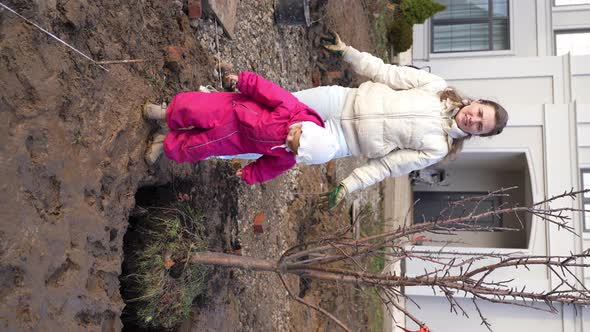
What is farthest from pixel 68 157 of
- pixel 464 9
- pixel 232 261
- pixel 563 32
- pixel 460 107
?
pixel 464 9

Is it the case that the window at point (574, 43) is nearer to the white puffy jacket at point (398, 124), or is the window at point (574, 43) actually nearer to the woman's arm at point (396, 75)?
the woman's arm at point (396, 75)

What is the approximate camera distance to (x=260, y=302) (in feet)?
17.5

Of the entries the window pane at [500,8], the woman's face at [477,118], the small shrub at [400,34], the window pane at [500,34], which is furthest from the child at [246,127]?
the window pane at [500,8]

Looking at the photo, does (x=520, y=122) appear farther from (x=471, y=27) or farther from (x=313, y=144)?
(x=313, y=144)

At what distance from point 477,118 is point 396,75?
2.48 feet

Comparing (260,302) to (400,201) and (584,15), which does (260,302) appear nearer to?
(400,201)

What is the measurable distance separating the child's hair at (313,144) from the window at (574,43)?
9377mm

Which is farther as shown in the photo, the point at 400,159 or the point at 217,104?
the point at 400,159

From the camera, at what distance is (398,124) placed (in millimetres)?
3865

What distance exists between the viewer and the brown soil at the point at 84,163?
7.80 feet

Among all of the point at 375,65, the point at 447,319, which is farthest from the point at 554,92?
the point at 375,65

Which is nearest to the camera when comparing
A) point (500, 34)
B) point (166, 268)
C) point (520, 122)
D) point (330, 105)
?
point (166, 268)

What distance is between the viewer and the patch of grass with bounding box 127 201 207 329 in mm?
3467

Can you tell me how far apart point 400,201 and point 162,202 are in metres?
8.15
